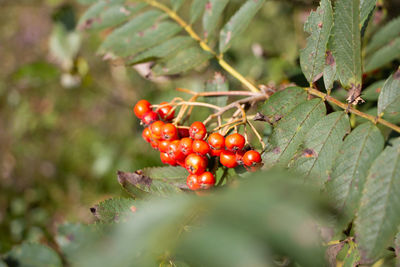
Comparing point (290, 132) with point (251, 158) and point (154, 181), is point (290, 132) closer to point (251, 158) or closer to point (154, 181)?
point (251, 158)

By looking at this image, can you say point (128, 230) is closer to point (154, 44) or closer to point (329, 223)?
point (329, 223)

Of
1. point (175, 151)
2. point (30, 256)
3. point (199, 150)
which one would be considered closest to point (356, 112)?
point (199, 150)

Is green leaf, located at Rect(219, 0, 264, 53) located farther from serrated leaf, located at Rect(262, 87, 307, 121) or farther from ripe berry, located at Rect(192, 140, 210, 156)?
ripe berry, located at Rect(192, 140, 210, 156)

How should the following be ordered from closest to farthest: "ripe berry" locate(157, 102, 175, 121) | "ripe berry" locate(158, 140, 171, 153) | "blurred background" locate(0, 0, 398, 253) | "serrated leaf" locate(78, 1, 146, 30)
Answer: "ripe berry" locate(158, 140, 171, 153)
"ripe berry" locate(157, 102, 175, 121)
"serrated leaf" locate(78, 1, 146, 30)
"blurred background" locate(0, 0, 398, 253)

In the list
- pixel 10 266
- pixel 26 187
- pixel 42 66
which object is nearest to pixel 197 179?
pixel 10 266

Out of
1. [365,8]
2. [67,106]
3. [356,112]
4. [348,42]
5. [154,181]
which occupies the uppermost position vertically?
[365,8]

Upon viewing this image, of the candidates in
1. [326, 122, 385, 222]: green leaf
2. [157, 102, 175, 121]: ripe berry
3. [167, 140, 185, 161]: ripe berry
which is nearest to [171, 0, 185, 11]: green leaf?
[157, 102, 175, 121]: ripe berry
